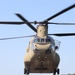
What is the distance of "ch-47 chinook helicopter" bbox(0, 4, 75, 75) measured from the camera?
153 ft

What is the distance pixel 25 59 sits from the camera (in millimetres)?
48781

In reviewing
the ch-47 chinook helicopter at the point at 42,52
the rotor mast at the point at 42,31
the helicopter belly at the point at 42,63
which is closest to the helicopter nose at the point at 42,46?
the ch-47 chinook helicopter at the point at 42,52

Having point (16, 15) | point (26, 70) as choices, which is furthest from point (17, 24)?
point (26, 70)

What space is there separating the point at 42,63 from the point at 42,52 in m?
1.44

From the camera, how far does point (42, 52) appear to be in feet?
152

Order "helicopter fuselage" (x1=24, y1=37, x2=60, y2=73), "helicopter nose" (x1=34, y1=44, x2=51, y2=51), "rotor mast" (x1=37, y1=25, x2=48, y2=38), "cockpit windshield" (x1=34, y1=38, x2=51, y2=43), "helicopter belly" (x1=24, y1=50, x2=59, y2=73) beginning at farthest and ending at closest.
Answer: "rotor mast" (x1=37, y1=25, x2=48, y2=38), "cockpit windshield" (x1=34, y1=38, x2=51, y2=43), "helicopter belly" (x1=24, y1=50, x2=59, y2=73), "helicopter fuselage" (x1=24, y1=37, x2=60, y2=73), "helicopter nose" (x1=34, y1=44, x2=51, y2=51)

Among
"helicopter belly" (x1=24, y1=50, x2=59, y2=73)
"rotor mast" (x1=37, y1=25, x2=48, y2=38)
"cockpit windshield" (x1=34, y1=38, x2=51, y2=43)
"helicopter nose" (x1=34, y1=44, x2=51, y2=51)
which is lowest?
"helicopter belly" (x1=24, y1=50, x2=59, y2=73)

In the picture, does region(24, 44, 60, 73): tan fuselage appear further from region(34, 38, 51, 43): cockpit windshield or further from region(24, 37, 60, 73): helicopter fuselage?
region(34, 38, 51, 43): cockpit windshield

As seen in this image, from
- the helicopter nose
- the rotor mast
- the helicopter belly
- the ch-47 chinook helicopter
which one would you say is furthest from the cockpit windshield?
the helicopter belly

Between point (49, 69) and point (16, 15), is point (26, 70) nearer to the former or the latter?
point (49, 69)

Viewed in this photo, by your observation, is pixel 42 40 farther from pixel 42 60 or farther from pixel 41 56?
pixel 42 60

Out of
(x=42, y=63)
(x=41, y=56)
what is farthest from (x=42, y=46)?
(x=42, y=63)

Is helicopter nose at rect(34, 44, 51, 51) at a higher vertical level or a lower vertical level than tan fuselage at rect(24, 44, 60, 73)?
higher

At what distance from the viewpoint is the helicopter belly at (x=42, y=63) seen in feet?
154
